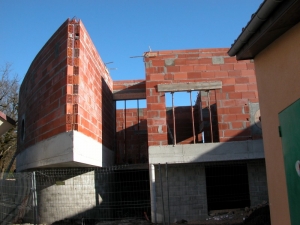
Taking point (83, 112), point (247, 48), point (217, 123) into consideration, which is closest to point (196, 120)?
point (217, 123)

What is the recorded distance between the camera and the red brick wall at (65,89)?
9.36m

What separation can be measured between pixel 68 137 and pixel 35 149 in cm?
218

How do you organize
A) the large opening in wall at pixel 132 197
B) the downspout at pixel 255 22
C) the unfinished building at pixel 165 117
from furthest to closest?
the large opening in wall at pixel 132 197
the unfinished building at pixel 165 117
the downspout at pixel 255 22

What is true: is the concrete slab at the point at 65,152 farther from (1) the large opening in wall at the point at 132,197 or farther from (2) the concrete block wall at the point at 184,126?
(2) the concrete block wall at the point at 184,126

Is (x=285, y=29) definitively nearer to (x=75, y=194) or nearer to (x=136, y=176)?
(x=75, y=194)

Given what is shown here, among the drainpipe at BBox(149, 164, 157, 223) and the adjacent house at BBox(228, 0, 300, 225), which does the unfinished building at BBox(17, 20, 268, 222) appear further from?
the adjacent house at BBox(228, 0, 300, 225)

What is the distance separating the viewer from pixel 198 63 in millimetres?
11469

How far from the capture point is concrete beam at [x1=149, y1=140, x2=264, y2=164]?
10.6m

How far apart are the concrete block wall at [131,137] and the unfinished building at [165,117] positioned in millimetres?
2890

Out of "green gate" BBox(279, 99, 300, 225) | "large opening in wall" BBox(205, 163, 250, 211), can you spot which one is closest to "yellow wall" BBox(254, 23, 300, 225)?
"green gate" BBox(279, 99, 300, 225)

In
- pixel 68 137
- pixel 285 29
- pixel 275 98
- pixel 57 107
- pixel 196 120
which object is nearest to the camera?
pixel 285 29

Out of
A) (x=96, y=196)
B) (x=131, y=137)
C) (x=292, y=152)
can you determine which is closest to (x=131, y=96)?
(x=131, y=137)

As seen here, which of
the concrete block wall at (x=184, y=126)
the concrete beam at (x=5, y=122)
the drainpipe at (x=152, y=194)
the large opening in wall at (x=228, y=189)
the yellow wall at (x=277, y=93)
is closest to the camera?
the yellow wall at (x=277, y=93)

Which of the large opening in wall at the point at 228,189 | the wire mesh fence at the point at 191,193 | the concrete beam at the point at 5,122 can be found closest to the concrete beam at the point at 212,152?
the wire mesh fence at the point at 191,193
